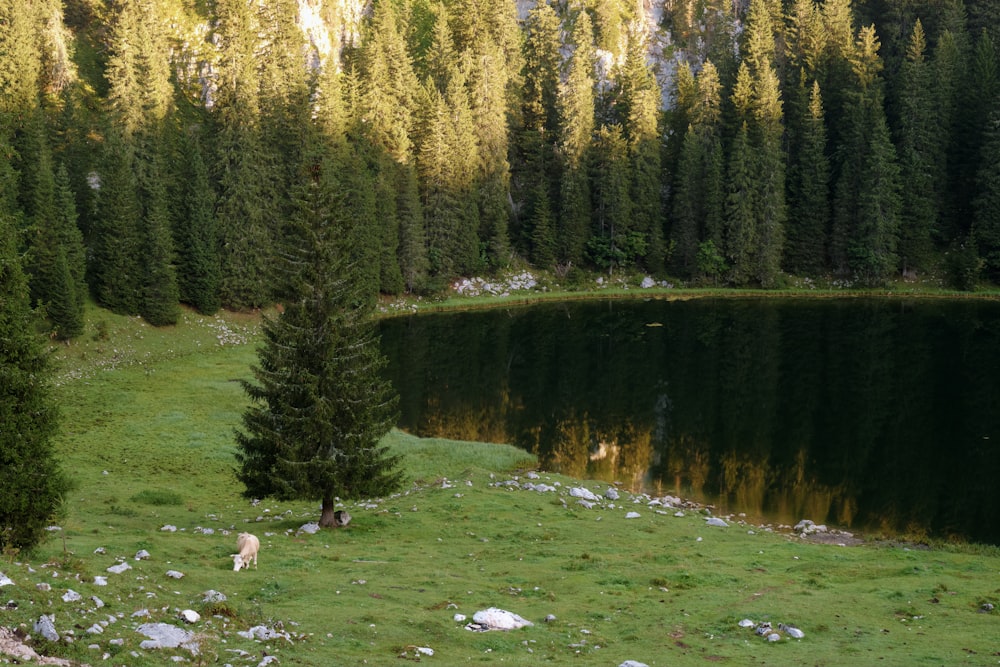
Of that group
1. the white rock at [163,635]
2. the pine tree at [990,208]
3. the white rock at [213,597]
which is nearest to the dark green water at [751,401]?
the pine tree at [990,208]

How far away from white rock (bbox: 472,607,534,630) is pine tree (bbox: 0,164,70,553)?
1021cm

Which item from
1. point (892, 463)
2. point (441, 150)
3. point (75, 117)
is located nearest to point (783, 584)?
point (892, 463)

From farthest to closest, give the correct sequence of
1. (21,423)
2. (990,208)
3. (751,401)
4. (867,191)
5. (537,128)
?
1. (537,128)
2. (867,191)
3. (990,208)
4. (751,401)
5. (21,423)

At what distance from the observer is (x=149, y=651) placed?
13406 mm

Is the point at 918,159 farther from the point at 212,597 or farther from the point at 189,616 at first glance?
the point at 189,616

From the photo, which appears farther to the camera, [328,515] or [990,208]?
[990,208]

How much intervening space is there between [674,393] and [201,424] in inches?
1251

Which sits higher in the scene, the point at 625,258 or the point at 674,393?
the point at 625,258

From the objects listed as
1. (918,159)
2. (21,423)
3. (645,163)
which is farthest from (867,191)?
(21,423)

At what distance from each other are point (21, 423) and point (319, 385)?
1073 centimetres

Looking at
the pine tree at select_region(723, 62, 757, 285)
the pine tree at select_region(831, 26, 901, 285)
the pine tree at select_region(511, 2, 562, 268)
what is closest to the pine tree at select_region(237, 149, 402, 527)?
the pine tree at select_region(511, 2, 562, 268)

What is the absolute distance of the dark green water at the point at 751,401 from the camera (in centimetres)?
4062

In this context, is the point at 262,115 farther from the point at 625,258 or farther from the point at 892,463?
the point at 892,463

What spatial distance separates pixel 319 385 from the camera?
29047 millimetres
